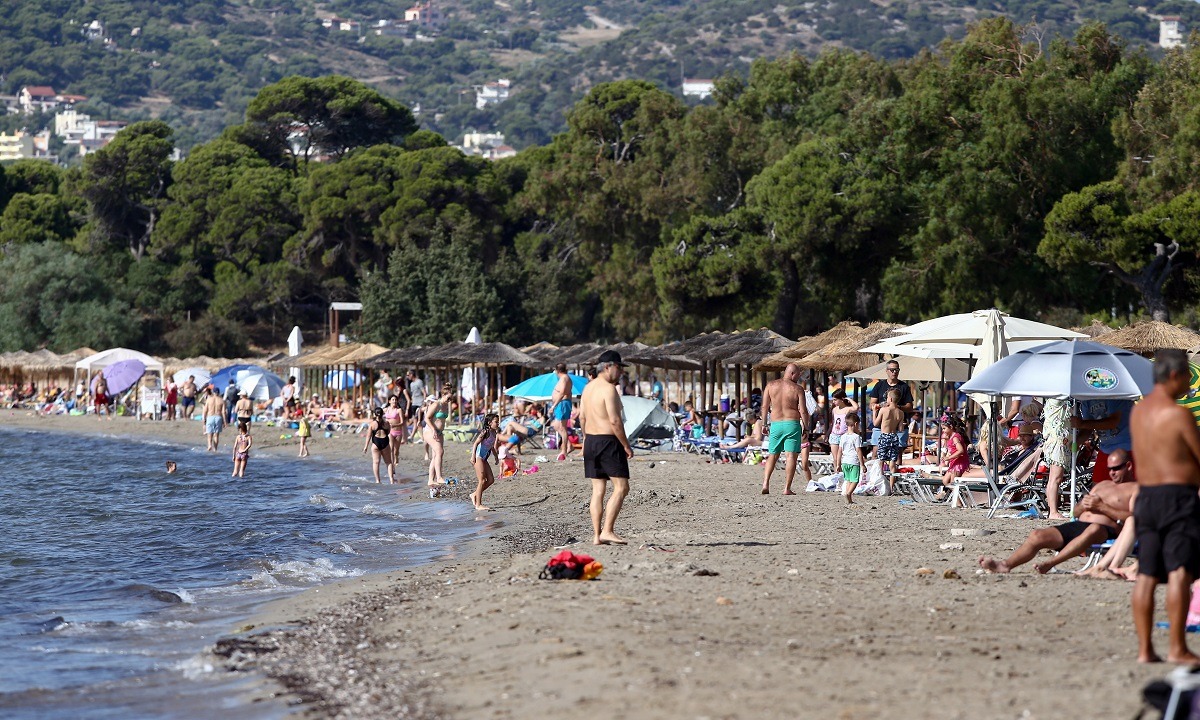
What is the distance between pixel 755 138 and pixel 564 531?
28.9m

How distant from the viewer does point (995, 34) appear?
31328 mm

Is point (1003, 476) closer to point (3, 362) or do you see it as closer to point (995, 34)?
point (995, 34)

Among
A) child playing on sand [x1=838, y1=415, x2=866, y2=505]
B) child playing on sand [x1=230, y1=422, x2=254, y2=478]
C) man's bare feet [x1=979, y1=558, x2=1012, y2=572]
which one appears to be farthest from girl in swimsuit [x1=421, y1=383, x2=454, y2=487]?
man's bare feet [x1=979, y1=558, x2=1012, y2=572]

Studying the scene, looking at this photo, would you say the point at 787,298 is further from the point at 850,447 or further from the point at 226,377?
the point at 850,447

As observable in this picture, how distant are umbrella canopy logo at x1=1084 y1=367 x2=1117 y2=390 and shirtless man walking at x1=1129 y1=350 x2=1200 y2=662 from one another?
17.4 feet

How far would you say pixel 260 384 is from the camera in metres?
36.7

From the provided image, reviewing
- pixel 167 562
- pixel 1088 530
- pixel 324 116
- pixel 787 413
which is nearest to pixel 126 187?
pixel 324 116

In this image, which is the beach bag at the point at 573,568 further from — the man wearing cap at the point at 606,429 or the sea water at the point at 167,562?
the sea water at the point at 167,562

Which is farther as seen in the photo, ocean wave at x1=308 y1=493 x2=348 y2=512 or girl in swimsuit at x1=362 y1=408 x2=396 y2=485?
girl in swimsuit at x1=362 y1=408 x2=396 y2=485

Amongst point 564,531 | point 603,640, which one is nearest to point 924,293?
point 564,531

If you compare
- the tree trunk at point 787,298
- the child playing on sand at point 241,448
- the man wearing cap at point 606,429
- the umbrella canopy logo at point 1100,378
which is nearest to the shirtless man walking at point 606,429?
the man wearing cap at point 606,429

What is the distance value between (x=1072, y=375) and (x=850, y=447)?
→ 351 centimetres

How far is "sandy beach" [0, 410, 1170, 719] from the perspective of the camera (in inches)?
226

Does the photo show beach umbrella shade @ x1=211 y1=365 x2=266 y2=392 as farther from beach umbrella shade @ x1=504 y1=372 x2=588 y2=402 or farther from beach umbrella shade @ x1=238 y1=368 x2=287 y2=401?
beach umbrella shade @ x1=504 y1=372 x2=588 y2=402
